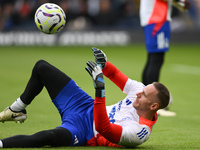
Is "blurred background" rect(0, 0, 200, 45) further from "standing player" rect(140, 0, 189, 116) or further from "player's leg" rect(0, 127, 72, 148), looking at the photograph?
"player's leg" rect(0, 127, 72, 148)

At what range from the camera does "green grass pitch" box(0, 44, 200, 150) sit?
230 inches

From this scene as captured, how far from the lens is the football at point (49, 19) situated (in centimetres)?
597

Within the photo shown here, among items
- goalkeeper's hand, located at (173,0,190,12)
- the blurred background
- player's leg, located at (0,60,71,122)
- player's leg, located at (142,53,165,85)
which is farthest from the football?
the blurred background

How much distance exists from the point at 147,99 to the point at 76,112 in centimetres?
86

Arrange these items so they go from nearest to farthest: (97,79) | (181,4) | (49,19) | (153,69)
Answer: (97,79) → (49,19) → (153,69) → (181,4)

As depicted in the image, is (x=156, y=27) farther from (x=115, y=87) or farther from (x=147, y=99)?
(x=147, y=99)

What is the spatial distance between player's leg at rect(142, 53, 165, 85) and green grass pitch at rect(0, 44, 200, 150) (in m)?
0.74

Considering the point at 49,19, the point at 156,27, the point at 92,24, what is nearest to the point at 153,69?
the point at 156,27

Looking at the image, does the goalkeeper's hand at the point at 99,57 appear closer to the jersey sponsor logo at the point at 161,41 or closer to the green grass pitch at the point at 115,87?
the green grass pitch at the point at 115,87

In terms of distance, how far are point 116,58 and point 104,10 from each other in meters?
5.35

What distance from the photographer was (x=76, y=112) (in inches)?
200

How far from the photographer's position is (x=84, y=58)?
15.5m

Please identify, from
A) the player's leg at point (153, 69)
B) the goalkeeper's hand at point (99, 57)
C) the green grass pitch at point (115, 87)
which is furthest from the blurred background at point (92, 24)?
the goalkeeper's hand at point (99, 57)

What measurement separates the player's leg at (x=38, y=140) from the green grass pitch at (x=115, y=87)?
31 centimetres
